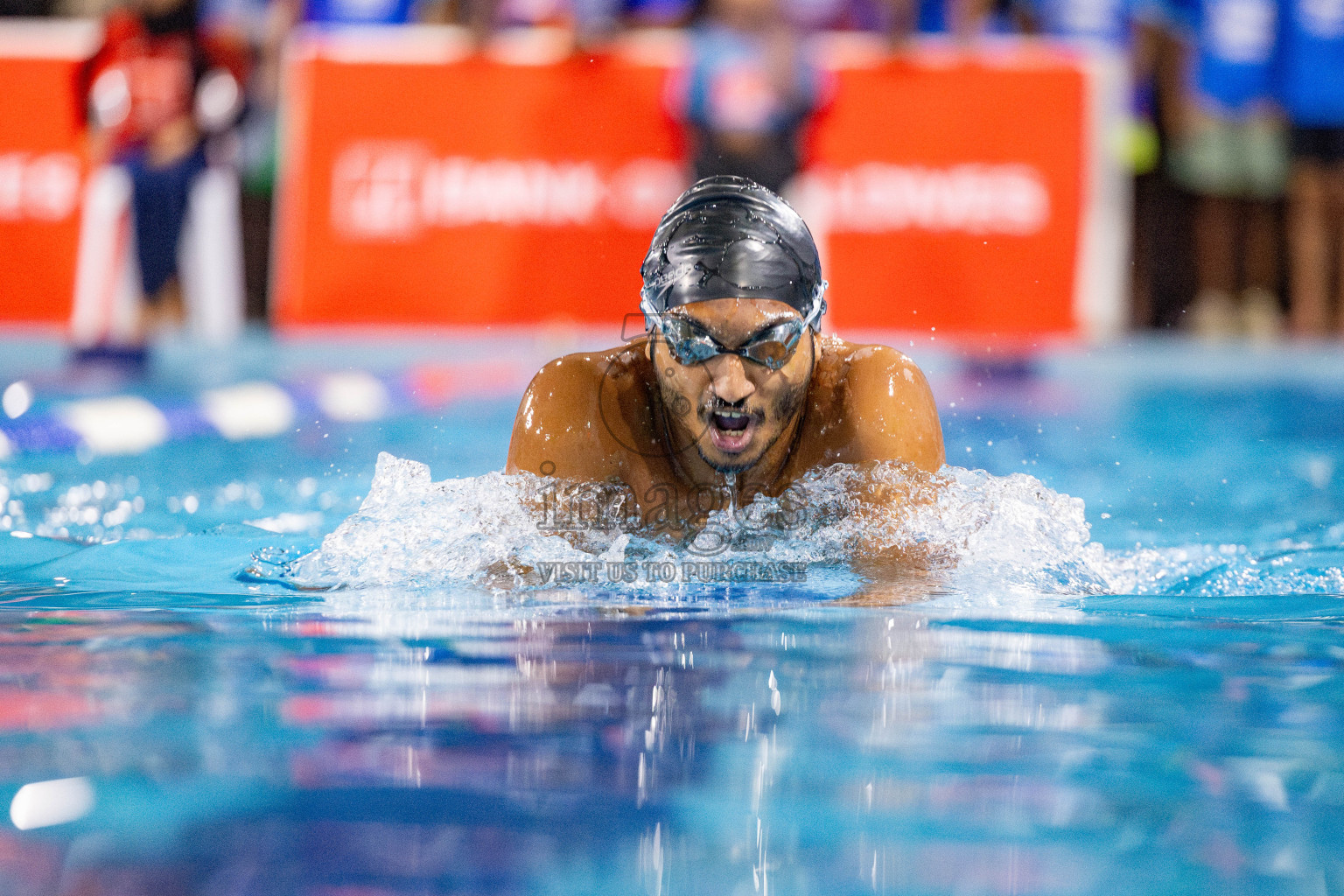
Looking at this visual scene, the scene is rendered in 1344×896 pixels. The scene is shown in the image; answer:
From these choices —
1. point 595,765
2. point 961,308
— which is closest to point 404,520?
point 595,765

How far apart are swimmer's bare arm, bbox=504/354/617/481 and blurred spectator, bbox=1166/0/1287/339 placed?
712 cm

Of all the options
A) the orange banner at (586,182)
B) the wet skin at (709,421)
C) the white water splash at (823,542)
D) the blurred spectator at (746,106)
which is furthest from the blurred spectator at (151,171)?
the wet skin at (709,421)

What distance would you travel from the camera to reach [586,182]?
7.37 m

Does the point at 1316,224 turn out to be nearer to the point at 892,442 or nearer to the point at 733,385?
the point at 892,442

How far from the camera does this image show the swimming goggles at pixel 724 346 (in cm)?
239

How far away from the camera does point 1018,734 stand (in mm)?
1523

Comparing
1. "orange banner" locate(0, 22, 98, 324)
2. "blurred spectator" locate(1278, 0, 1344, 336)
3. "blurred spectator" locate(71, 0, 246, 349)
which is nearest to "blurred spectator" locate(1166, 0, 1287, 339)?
"blurred spectator" locate(1278, 0, 1344, 336)

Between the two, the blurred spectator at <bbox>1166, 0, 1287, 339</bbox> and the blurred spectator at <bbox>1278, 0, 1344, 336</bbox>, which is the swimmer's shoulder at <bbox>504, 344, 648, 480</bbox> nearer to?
the blurred spectator at <bbox>1166, 0, 1287, 339</bbox>

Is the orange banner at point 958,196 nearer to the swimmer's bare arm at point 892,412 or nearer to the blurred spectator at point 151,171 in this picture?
the blurred spectator at point 151,171

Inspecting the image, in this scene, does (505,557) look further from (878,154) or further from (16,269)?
(16,269)

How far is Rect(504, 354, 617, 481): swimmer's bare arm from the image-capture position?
8.42ft

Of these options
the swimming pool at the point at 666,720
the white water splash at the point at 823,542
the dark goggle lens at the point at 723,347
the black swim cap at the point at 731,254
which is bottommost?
the swimming pool at the point at 666,720

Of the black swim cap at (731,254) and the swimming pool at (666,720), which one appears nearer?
the swimming pool at (666,720)

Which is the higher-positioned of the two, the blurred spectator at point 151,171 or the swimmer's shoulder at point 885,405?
the blurred spectator at point 151,171
